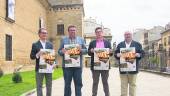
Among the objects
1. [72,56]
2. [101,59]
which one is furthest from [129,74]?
[72,56]

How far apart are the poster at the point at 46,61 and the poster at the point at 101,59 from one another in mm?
1234

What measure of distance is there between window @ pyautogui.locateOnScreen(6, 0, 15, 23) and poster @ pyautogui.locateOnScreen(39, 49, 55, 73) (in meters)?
23.2

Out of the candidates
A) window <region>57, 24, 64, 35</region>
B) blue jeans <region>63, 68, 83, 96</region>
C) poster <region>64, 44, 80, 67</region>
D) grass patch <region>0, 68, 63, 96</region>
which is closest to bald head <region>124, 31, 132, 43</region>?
poster <region>64, 44, 80, 67</region>

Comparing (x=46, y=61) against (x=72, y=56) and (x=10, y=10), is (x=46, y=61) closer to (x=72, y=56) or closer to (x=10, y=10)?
(x=72, y=56)

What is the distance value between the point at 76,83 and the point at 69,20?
4886 centimetres

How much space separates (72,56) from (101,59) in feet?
2.79

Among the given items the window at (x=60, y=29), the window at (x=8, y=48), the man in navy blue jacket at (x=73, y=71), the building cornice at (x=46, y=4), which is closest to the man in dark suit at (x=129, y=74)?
the man in navy blue jacket at (x=73, y=71)

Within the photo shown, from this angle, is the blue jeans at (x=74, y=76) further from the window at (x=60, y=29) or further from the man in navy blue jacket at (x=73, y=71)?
the window at (x=60, y=29)

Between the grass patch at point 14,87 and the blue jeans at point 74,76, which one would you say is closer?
the blue jeans at point 74,76

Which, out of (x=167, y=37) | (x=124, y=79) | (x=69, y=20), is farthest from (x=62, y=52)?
(x=167, y=37)

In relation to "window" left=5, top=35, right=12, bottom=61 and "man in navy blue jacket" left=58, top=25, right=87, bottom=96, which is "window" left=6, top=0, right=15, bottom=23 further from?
"man in navy blue jacket" left=58, top=25, right=87, bottom=96

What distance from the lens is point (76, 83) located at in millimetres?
10203

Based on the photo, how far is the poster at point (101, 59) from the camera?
10516 mm

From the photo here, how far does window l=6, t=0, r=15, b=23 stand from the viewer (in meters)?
32.5
